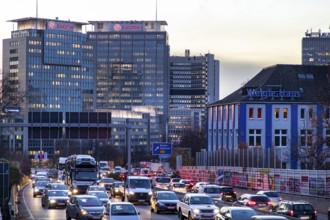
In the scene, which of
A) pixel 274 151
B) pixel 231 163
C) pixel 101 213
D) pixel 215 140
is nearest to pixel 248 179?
pixel 274 151

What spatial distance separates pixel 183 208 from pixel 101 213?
4757mm

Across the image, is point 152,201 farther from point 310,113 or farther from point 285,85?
point 285,85

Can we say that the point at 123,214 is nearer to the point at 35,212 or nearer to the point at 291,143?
the point at 35,212

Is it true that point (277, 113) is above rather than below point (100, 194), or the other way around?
above

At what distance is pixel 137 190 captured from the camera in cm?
6328

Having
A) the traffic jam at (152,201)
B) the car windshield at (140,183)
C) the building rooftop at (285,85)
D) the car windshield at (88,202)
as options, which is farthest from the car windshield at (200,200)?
the building rooftop at (285,85)

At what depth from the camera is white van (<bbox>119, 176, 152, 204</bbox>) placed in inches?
2484

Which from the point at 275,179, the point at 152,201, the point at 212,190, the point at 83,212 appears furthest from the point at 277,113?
the point at 83,212

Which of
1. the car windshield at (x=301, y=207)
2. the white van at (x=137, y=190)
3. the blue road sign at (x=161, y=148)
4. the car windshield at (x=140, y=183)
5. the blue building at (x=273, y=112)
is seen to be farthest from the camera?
the blue building at (x=273, y=112)

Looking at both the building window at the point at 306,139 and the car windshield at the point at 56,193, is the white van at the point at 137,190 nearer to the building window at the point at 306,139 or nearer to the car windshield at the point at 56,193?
the car windshield at the point at 56,193

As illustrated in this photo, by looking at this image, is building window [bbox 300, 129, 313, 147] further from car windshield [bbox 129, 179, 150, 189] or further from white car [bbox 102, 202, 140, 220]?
white car [bbox 102, 202, 140, 220]

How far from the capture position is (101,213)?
4309 centimetres

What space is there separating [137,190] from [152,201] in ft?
28.3

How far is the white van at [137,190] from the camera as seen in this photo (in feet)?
207
